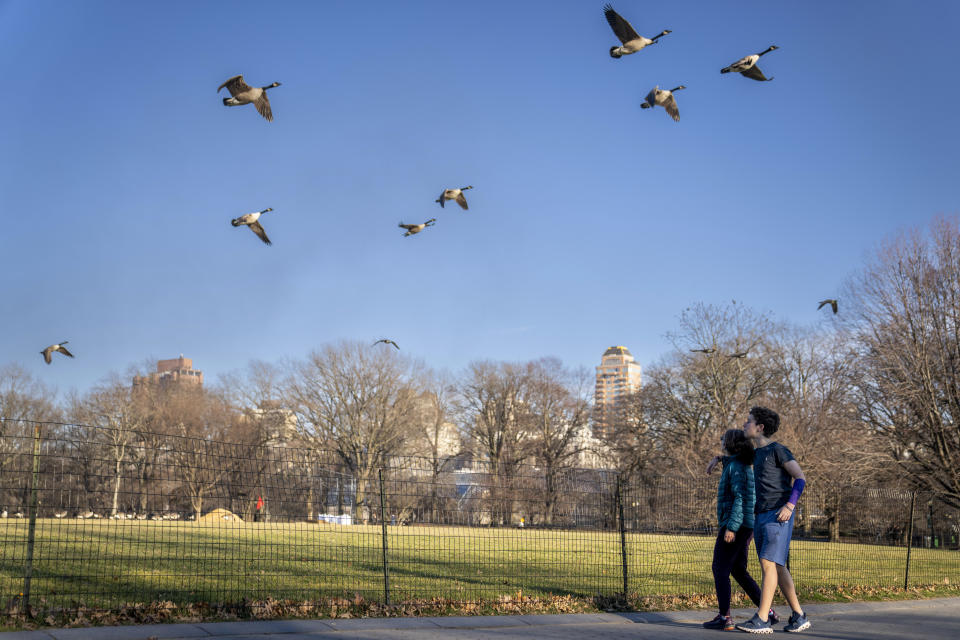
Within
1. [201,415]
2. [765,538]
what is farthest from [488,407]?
[765,538]

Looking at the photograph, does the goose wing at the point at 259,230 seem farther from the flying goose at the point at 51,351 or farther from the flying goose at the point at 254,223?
the flying goose at the point at 51,351

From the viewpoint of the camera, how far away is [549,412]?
60719 millimetres

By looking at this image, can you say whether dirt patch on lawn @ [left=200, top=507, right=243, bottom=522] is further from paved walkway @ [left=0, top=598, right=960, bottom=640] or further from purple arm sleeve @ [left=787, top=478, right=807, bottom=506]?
purple arm sleeve @ [left=787, top=478, right=807, bottom=506]

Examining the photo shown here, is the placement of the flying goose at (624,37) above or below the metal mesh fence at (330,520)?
above

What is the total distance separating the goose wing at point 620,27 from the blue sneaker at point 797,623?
348 inches

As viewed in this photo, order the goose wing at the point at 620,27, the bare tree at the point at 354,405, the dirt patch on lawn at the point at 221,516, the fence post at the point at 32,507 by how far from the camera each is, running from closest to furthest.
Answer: the fence post at the point at 32,507, the dirt patch on lawn at the point at 221,516, the goose wing at the point at 620,27, the bare tree at the point at 354,405

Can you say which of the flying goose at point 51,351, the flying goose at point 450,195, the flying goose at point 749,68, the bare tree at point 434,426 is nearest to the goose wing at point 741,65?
the flying goose at point 749,68

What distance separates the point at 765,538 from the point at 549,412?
174ft

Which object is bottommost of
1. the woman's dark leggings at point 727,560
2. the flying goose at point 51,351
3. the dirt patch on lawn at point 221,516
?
the woman's dark leggings at point 727,560

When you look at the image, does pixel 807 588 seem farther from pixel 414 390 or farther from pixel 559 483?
pixel 414 390

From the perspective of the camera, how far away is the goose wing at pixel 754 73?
1355 centimetres

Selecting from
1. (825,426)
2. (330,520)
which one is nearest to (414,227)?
(330,520)

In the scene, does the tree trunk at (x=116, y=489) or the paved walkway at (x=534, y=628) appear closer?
the paved walkway at (x=534, y=628)

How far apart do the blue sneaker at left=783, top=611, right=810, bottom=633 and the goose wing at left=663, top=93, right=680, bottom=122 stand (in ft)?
31.7
